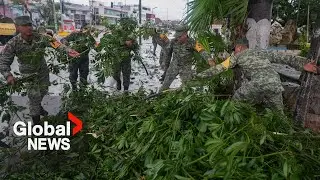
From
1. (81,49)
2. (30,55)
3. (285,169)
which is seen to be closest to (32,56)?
(30,55)

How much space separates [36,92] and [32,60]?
1.34ft

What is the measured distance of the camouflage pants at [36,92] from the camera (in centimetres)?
416

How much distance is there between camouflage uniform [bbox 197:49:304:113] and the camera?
329cm

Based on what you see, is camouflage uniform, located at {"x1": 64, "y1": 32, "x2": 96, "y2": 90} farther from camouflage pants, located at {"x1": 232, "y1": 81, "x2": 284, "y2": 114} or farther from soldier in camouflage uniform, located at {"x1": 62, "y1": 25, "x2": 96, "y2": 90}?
camouflage pants, located at {"x1": 232, "y1": 81, "x2": 284, "y2": 114}

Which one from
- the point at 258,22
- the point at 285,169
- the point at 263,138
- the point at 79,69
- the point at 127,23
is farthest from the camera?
the point at 79,69

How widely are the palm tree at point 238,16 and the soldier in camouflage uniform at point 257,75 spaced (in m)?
0.39

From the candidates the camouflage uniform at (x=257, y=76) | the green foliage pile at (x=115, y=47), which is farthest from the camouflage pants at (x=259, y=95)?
the green foliage pile at (x=115, y=47)

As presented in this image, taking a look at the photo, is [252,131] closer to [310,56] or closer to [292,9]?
[310,56]

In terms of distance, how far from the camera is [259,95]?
3334 millimetres

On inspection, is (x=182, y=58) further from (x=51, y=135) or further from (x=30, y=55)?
(x=51, y=135)

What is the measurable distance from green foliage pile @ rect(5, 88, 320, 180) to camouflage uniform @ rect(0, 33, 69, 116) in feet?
3.67

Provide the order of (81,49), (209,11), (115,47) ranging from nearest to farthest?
(209,11), (115,47), (81,49)

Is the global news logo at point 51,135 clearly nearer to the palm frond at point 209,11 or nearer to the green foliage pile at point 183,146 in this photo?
the green foliage pile at point 183,146

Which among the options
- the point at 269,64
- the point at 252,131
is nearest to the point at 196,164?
the point at 252,131
